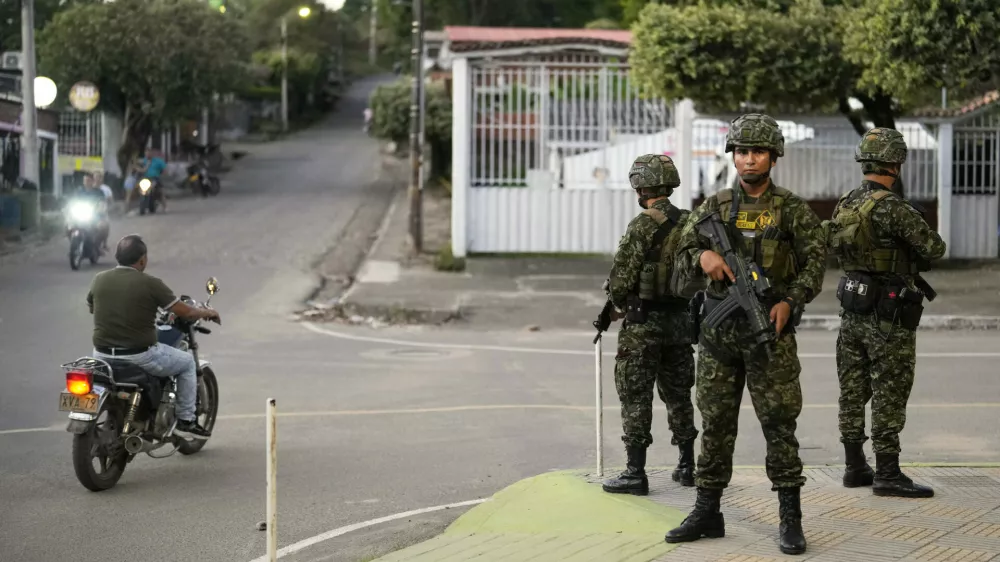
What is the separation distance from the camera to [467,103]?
2205 centimetres

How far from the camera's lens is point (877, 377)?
6957 millimetres

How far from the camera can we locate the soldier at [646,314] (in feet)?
23.0

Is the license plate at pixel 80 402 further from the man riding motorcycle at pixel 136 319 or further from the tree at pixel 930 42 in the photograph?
the tree at pixel 930 42

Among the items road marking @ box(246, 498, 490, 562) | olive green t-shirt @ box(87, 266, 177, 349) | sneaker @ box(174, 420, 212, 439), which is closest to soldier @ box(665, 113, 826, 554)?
road marking @ box(246, 498, 490, 562)

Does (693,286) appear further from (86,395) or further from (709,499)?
(86,395)

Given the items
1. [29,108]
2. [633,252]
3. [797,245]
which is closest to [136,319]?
[633,252]

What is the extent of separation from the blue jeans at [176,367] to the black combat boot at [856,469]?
414cm

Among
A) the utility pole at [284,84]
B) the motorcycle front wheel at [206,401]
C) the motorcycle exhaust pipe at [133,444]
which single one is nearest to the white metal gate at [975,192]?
the motorcycle front wheel at [206,401]

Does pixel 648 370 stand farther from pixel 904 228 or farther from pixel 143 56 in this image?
pixel 143 56

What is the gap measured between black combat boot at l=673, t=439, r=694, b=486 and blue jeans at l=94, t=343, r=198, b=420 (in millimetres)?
3262

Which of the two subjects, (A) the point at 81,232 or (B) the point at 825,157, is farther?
(B) the point at 825,157

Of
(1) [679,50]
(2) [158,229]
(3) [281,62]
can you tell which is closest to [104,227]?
(2) [158,229]

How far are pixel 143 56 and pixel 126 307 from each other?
95.9 ft

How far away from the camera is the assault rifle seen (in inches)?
220
